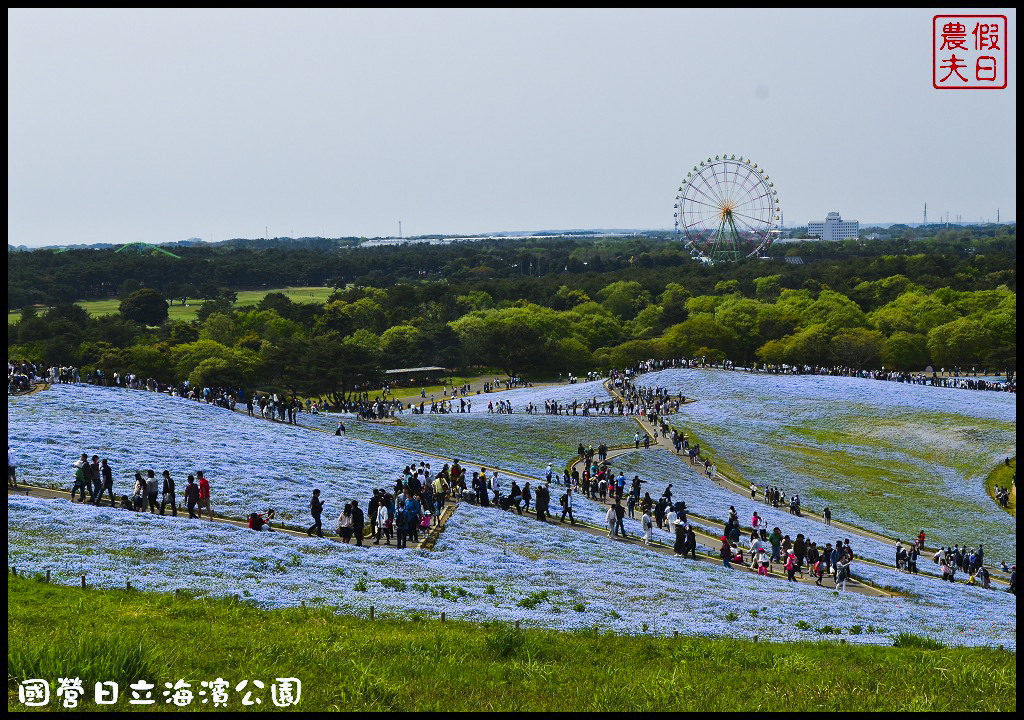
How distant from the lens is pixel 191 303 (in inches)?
6570

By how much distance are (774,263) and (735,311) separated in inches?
3202

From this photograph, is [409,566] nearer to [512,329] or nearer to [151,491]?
[151,491]

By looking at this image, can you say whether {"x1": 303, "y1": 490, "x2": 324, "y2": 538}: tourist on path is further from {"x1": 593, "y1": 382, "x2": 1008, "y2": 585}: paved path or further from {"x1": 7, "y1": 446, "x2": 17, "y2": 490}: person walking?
{"x1": 593, "y1": 382, "x2": 1008, "y2": 585}: paved path

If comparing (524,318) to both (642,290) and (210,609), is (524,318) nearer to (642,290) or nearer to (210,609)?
(642,290)

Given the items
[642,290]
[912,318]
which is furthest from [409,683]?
[642,290]

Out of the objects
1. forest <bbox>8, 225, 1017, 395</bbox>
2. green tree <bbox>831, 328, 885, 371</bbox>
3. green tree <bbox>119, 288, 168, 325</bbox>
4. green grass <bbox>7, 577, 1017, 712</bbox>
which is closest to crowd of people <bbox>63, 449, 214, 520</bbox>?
green grass <bbox>7, 577, 1017, 712</bbox>

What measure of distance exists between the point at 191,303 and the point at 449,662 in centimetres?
16152

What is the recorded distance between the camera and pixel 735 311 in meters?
119

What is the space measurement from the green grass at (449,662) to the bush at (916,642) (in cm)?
26

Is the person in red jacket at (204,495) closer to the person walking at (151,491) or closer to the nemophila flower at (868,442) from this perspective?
the person walking at (151,491)

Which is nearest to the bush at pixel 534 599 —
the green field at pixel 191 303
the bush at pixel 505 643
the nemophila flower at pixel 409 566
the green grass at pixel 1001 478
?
the nemophila flower at pixel 409 566

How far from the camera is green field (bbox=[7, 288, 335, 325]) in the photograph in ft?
467

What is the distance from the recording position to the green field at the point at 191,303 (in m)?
142

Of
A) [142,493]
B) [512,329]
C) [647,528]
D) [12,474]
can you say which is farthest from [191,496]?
[512,329]
